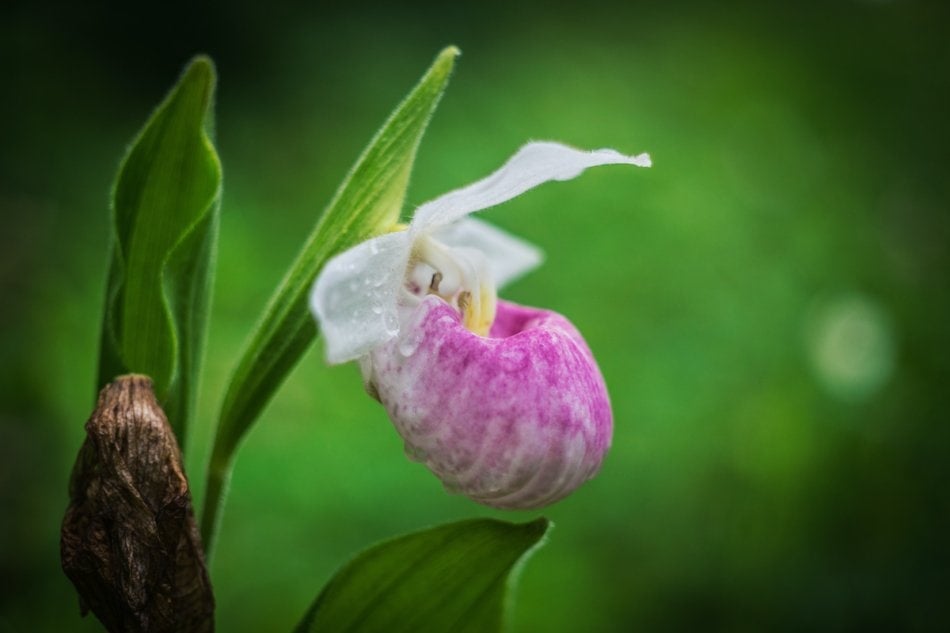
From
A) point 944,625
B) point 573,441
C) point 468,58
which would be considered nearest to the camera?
point 573,441

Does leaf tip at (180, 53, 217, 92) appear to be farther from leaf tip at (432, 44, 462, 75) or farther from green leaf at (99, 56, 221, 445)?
leaf tip at (432, 44, 462, 75)

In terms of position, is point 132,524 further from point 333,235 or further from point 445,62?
point 445,62

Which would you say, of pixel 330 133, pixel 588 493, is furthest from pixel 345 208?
pixel 330 133

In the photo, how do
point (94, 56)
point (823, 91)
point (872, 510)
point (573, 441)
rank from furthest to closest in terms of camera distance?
point (823, 91), point (94, 56), point (872, 510), point (573, 441)

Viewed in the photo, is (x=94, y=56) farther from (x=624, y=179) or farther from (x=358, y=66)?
(x=624, y=179)

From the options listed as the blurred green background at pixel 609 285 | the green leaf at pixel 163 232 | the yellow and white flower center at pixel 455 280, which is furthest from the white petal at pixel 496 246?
the blurred green background at pixel 609 285

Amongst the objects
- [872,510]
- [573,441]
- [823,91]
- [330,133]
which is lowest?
[872,510]

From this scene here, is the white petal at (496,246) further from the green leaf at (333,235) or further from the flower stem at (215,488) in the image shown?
the flower stem at (215,488)
